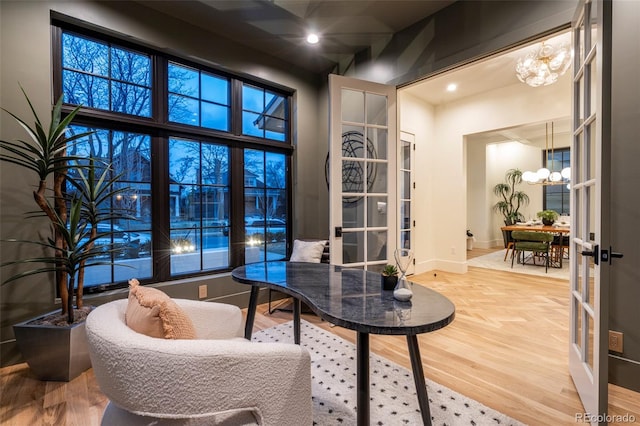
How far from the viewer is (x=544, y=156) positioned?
759 cm

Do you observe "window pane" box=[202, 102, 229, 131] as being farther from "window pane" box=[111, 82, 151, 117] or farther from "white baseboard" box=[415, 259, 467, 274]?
"white baseboard" box=[415, 259, 467, 274]

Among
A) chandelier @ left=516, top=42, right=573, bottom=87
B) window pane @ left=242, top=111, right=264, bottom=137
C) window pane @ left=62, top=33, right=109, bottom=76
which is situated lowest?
window pane @ left=242, top=111, right=264, bottom=137

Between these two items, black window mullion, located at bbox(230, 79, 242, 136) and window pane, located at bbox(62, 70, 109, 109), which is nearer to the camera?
window pane, located at bbox(62, 70, 109, 109)

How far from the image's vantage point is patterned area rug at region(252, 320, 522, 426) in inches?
59.8

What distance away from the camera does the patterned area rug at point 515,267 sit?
484 centimetres

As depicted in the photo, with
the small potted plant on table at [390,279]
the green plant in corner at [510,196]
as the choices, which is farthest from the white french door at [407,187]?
the green plant in corner at [510,196]

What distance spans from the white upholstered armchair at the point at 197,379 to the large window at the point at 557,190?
8707 millimetres

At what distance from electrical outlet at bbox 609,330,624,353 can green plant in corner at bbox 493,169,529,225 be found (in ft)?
21.9

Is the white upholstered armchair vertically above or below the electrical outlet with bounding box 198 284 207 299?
above

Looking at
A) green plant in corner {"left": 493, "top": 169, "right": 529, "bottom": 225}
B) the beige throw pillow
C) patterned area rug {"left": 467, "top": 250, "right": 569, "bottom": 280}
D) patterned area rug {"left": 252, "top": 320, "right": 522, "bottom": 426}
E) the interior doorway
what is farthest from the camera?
green plant in corner {"left": 493, "top": 169, "right": 529, "bottom": 225}

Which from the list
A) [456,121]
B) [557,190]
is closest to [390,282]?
[456,121]

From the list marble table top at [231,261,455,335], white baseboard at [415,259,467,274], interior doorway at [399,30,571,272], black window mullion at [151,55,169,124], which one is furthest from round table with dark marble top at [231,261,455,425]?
white baseboard at [415,259,467,274]

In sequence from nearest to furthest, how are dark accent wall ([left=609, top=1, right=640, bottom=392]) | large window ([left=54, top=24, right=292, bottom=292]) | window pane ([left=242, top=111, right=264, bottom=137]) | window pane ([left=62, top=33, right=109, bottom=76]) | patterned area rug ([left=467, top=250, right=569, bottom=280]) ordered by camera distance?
dark accent wall ([left=609, top=1, right=640, bottom=392]) < window pane ([left=62, top=33, right=109, bottom=76]) < large window ([left=54, top=24, right=292, bottom=292]) < window pane ([left=242, top=111, right=264, bottom=137]) < patterned area rug ([left=467, top=250, right=569, bottom=280])

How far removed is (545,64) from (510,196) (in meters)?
5.73
